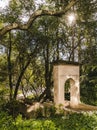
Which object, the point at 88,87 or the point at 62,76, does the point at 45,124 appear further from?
the point at 88,87

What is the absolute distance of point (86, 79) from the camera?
2428cm

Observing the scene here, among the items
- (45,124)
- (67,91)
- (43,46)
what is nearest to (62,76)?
(43,46)

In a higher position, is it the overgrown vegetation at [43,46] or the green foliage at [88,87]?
the overgrown vegetation at [43,46]

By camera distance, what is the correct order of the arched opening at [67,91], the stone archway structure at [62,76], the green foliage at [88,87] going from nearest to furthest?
the stone archway structure at [62,76]
the arched opening at [67,91]
the green foliage at [88,87]

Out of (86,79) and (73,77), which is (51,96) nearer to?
(86,79)

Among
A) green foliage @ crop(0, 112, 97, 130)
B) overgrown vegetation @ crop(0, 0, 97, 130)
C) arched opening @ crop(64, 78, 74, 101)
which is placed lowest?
green foliage @ crop(0, 112, 97, 130)

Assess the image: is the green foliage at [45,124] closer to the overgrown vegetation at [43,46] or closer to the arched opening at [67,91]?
the arched opening at [67,91]

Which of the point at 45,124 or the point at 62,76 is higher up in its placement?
the point at 62,76

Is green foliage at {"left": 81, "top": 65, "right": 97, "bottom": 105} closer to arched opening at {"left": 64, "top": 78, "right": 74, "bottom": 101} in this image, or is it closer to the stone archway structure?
arched opening at {"left": 64, "top": 78, "right": 74, "bottom": 101}

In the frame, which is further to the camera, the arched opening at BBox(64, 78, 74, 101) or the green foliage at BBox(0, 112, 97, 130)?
the arched opening at BBox(64, 78, 74, 101)

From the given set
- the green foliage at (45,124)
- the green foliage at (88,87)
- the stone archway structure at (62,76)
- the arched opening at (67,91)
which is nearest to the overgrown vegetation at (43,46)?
the green foliage at (88,87)

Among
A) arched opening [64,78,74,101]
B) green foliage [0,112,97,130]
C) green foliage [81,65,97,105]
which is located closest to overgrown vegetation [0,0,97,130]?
green foliage [81,65,97,105]

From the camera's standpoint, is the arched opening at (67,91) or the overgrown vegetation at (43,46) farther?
the overgrown vegetation at (43,46)

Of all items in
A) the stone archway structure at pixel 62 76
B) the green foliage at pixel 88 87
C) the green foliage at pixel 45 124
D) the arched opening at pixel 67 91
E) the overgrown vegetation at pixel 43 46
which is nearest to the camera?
the green foliage at pixel 45 124
